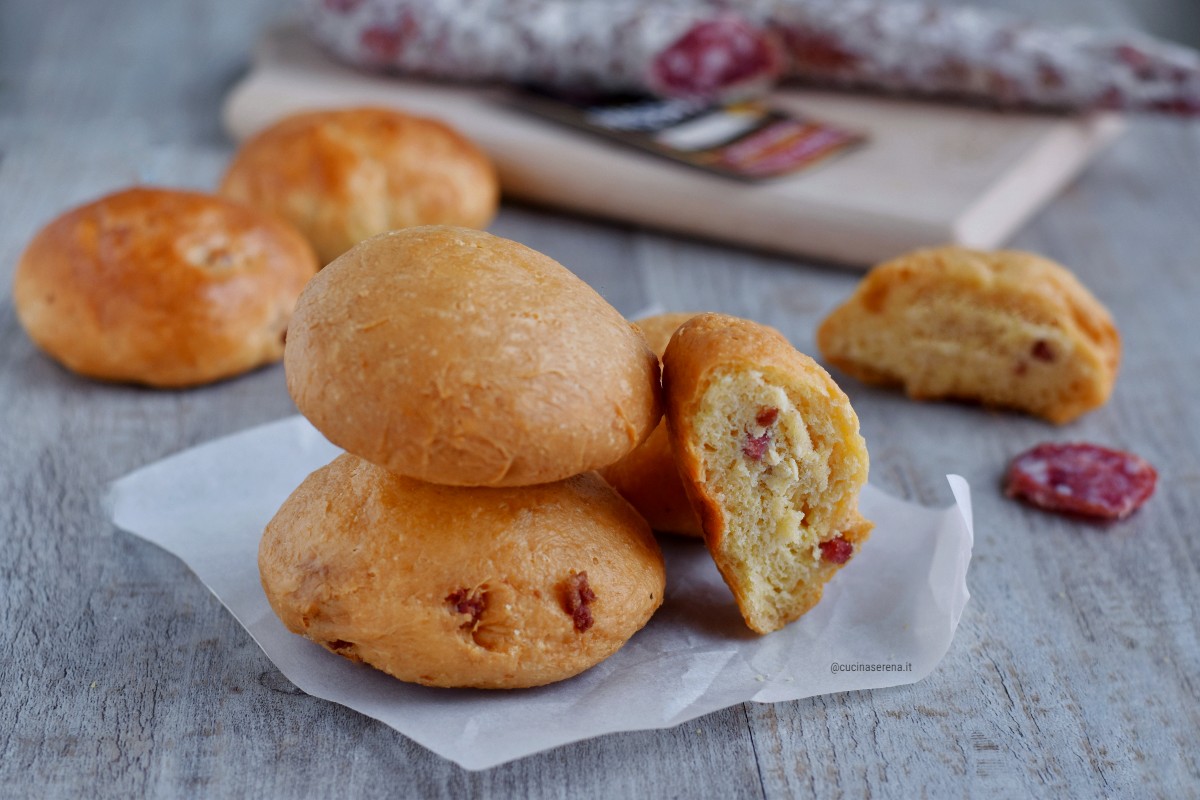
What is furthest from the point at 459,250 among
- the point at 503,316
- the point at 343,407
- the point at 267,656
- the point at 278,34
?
the point at 278,34

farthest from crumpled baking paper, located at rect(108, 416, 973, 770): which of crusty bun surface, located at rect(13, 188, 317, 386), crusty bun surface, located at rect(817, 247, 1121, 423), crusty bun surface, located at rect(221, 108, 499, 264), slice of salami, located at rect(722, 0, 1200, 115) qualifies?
slice of salami, located at rect(722, 0, 1200, 115)

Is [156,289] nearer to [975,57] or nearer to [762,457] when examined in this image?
[762,457]

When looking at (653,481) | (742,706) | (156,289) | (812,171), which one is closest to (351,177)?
(156,289)

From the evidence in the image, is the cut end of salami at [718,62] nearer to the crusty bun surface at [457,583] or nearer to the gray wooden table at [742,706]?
the gray wooden table at [742,706]

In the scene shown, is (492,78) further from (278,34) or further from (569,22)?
(278,34)

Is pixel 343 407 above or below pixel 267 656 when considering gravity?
above

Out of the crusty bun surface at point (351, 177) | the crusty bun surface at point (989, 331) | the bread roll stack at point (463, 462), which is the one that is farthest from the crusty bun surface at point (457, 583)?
the crusty bun surface at point (351, 177)
